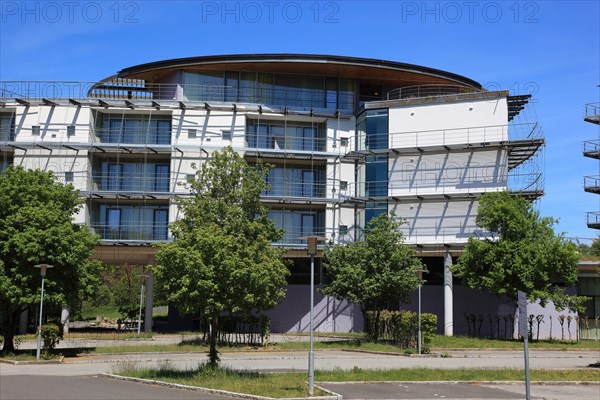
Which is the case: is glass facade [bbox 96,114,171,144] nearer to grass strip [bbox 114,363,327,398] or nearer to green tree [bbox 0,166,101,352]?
green tree [bbox 0,166,101,352]

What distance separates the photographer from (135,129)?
48.8 metres

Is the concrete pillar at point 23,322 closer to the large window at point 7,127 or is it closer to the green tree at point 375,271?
the large window at point 7,127

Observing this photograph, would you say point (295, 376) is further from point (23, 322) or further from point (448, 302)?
point (23, 322)

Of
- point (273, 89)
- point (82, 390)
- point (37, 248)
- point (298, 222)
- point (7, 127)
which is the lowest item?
point (82, 390)

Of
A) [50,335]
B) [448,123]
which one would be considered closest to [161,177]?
[448,123]

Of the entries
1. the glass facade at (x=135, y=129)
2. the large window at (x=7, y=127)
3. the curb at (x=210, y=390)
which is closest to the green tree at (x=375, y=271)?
the glass facade at (x=135, y=129)

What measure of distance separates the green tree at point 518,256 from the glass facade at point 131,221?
18.6m

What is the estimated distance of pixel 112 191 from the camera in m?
47.1

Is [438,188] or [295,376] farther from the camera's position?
[438,188]

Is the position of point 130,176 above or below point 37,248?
above

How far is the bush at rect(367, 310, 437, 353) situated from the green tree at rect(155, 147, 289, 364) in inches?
449

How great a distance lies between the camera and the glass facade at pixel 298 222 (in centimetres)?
4916

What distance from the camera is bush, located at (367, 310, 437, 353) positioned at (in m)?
34.7

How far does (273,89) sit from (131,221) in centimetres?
1286
